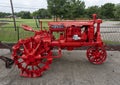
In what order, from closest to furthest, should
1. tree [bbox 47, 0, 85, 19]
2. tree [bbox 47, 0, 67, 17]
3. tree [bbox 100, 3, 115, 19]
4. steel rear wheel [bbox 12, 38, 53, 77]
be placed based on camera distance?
steel rear wheel [bbox 12, 38, 53, 77], tree [bbox 47, 0, 85, 19], tree [bbox 47, 0, 67, 17], tree [bbox 100, 3, 115, 19]

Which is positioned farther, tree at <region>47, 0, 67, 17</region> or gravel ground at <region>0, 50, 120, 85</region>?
tree at <region>47, 0, 67, 17</region>

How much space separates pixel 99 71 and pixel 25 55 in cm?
208

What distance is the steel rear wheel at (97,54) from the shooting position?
657 centimetres

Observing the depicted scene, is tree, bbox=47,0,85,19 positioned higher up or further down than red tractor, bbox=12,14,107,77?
higher up

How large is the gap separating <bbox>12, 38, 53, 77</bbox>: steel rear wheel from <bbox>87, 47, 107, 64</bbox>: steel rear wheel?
163cm

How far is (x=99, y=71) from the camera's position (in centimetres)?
592

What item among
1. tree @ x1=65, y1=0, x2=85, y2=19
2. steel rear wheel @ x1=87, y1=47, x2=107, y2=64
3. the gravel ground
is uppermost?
tree @ x1=65, y1=0, x2=85, y2=19

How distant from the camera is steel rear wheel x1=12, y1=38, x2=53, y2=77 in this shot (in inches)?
212

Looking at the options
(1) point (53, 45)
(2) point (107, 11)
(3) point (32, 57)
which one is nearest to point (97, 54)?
(1) point (53, 45)

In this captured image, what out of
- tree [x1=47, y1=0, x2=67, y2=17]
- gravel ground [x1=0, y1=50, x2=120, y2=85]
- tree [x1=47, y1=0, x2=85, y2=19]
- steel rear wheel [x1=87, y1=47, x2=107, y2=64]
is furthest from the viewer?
tree [x1=47, y1=0, x2=67, y2=17]

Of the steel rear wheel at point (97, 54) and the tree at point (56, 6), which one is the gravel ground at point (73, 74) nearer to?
the steel rear wheel at point (97, 54)

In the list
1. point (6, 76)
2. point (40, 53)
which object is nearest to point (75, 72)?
point (40, 53)

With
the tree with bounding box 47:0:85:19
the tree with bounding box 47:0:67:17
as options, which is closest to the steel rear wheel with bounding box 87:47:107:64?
the tree with bounding box 47:0:85:19

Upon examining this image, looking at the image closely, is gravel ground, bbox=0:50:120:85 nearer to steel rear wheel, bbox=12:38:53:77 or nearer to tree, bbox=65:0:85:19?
steel rear wheel, bbox=12:38:53:77
